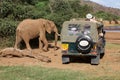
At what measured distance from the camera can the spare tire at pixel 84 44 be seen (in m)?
13.7

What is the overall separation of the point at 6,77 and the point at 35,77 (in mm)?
840

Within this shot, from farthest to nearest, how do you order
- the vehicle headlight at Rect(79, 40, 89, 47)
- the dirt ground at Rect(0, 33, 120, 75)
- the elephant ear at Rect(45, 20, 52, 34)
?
the elephant ear at Rect(45, 20, 52, 34), the vehicle headlight at Rect(79, 40, 89, 47), the dirt ground at Rect(0, 33, 120, 75)

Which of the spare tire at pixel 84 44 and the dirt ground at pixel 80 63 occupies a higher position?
the spare tire at pixel 84 44

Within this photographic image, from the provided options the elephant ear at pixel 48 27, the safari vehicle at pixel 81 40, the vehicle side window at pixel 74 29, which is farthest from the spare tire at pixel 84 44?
the elephant ear at pixel 48 27

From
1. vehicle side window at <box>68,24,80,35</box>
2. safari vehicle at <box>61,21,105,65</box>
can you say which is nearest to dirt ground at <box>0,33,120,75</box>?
safari vehicle at <box>61,21,105,65</box>

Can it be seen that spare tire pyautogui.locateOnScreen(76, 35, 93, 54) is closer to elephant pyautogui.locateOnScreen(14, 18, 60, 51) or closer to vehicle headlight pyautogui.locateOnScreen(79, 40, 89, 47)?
vehicle headlight pyautogui.locateOnScreen(79, 40, 89, 47)

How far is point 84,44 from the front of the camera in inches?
539

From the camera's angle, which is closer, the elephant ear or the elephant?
the elephant

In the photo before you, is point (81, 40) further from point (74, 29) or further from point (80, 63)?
point (80, 63)

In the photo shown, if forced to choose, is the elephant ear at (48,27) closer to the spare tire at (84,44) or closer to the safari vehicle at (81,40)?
the safari vehicle at (81,40)

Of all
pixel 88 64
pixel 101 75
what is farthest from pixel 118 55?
pixel 101 75

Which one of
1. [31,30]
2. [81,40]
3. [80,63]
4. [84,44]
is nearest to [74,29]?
[81,40]

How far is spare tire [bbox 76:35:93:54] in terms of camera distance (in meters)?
13.7

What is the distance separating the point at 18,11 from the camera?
788 inches
